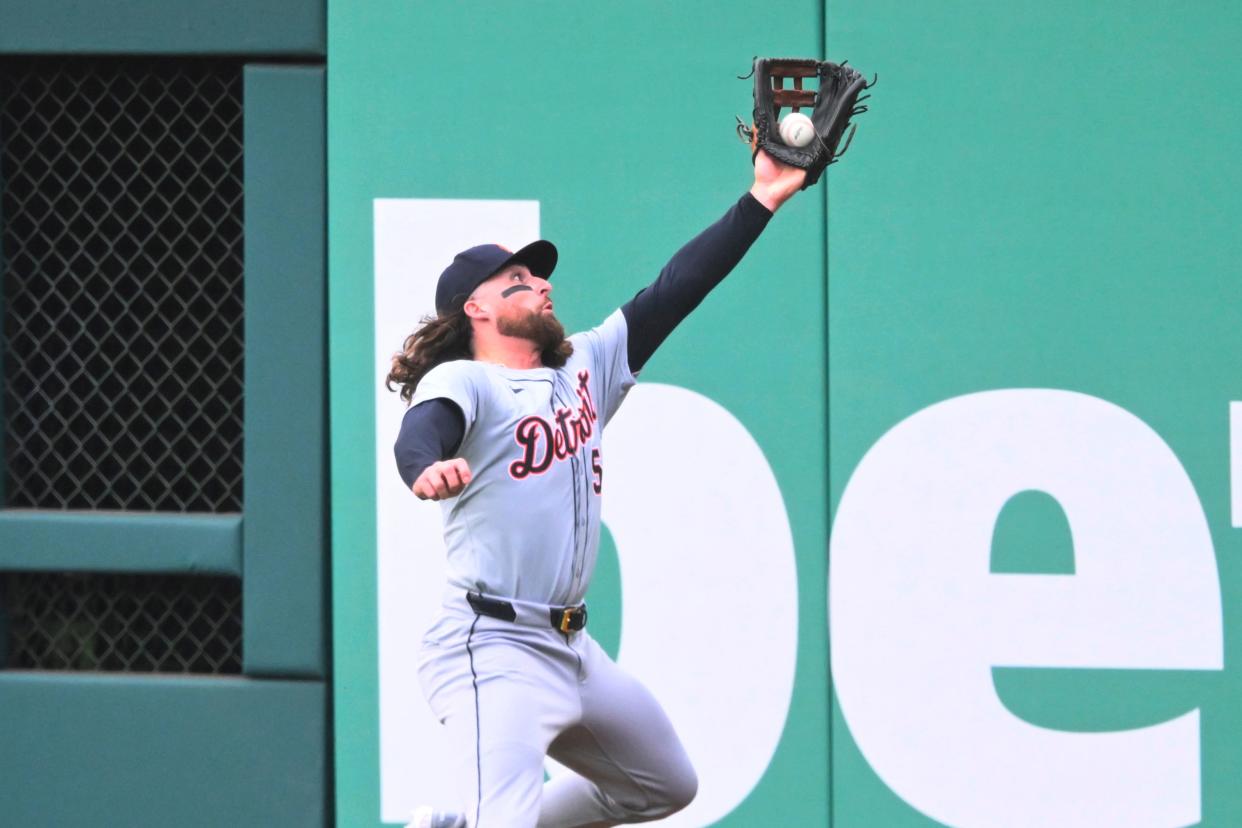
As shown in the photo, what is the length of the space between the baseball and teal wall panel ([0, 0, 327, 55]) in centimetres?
173

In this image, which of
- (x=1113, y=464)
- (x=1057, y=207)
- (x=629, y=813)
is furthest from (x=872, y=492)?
(x=629, y=813)

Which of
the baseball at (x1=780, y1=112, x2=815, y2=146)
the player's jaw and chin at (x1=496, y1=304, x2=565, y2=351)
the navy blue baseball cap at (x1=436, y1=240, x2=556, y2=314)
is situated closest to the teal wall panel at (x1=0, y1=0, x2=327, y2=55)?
the navy blue baseball cap at (x1=436, y1=240, x2=556, y2=314)

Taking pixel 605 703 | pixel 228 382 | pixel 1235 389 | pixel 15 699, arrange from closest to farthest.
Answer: pixel 605 703 < pixel 1235 389 < pixel 15 699 < pixel 228 382

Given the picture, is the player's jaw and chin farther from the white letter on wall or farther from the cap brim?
the white letter on wall

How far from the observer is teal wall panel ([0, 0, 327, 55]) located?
4.65 meters

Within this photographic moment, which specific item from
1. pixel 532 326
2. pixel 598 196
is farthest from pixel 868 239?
pixel 532 326

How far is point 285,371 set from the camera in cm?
468

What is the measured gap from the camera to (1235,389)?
14.6 ft

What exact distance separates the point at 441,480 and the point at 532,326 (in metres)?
0.70

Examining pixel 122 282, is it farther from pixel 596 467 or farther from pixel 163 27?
pixel 596 467

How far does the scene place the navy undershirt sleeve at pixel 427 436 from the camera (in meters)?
3.19

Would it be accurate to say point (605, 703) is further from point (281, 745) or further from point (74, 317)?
point (74, 317)

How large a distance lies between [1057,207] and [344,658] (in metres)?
2.61

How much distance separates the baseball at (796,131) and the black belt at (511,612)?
1283 millimetres
